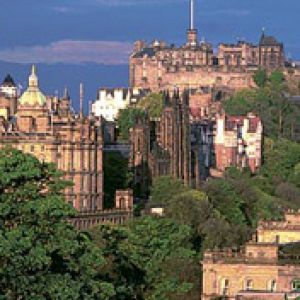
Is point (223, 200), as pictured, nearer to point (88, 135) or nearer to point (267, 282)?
point (88, 135)

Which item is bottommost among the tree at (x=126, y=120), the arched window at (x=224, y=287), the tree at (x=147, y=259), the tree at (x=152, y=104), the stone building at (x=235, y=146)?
the arched window at (x=224, y=287)

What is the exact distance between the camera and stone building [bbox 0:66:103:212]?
12338cm

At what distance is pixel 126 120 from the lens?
165 metres

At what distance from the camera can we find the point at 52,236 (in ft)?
230

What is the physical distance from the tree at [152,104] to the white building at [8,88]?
440 inches

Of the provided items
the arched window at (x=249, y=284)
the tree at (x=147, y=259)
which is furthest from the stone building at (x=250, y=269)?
the tree at (x=147, y=259)

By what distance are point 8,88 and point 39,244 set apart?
107 metres

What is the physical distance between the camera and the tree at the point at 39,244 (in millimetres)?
67688

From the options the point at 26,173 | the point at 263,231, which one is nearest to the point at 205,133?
the point at 263,231

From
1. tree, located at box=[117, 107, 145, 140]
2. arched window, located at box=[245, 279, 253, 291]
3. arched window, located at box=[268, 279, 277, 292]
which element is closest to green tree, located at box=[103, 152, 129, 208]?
tree, located at box=[117, 107, 145, 140]

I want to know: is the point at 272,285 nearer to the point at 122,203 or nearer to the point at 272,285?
the point at 272,285

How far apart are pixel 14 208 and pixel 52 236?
1571 millimetres

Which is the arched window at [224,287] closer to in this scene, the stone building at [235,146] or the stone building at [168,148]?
the stone building at [168,148]

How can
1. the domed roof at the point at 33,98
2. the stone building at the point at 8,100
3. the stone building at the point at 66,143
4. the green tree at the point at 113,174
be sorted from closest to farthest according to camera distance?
the stone building at the point at 66,143, the domed roof at the point at 33,98, the green tree at the point at 113,174, the stone building at the point at 8,100
